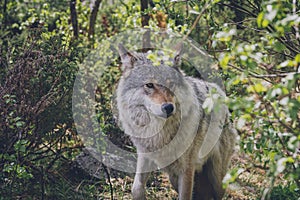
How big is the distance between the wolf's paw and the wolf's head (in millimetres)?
79

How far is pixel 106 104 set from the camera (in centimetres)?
573

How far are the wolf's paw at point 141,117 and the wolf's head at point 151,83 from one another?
8 cm

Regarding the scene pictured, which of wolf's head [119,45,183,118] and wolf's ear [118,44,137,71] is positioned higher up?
wolf's ear [118,44,137,71]

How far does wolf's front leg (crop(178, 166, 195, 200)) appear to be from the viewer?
4383 mm

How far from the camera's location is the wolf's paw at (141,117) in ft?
14.3

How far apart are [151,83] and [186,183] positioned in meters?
0.95

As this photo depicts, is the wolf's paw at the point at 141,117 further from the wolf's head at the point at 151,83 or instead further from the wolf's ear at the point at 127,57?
the wolf's ear at the point at 127,57

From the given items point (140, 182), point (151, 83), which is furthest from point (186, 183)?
point (151, 83)

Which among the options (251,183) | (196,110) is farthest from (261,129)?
(251,183)

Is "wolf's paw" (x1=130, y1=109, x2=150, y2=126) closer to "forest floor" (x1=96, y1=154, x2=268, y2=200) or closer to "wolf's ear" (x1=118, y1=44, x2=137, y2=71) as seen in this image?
"wolf's ear" (x1=118, y1=44, x2=137, y2=71)

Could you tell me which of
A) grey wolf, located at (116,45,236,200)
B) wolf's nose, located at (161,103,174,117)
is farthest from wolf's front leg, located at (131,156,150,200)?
wolf's nose, located at (161,103,174,117)

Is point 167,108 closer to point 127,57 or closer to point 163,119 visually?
point 163,119

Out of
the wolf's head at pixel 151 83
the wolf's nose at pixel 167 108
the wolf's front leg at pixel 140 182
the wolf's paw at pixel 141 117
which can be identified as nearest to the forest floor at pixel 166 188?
the wolf's front leg at pixel 140 182

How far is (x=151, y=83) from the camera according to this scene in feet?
13.9
